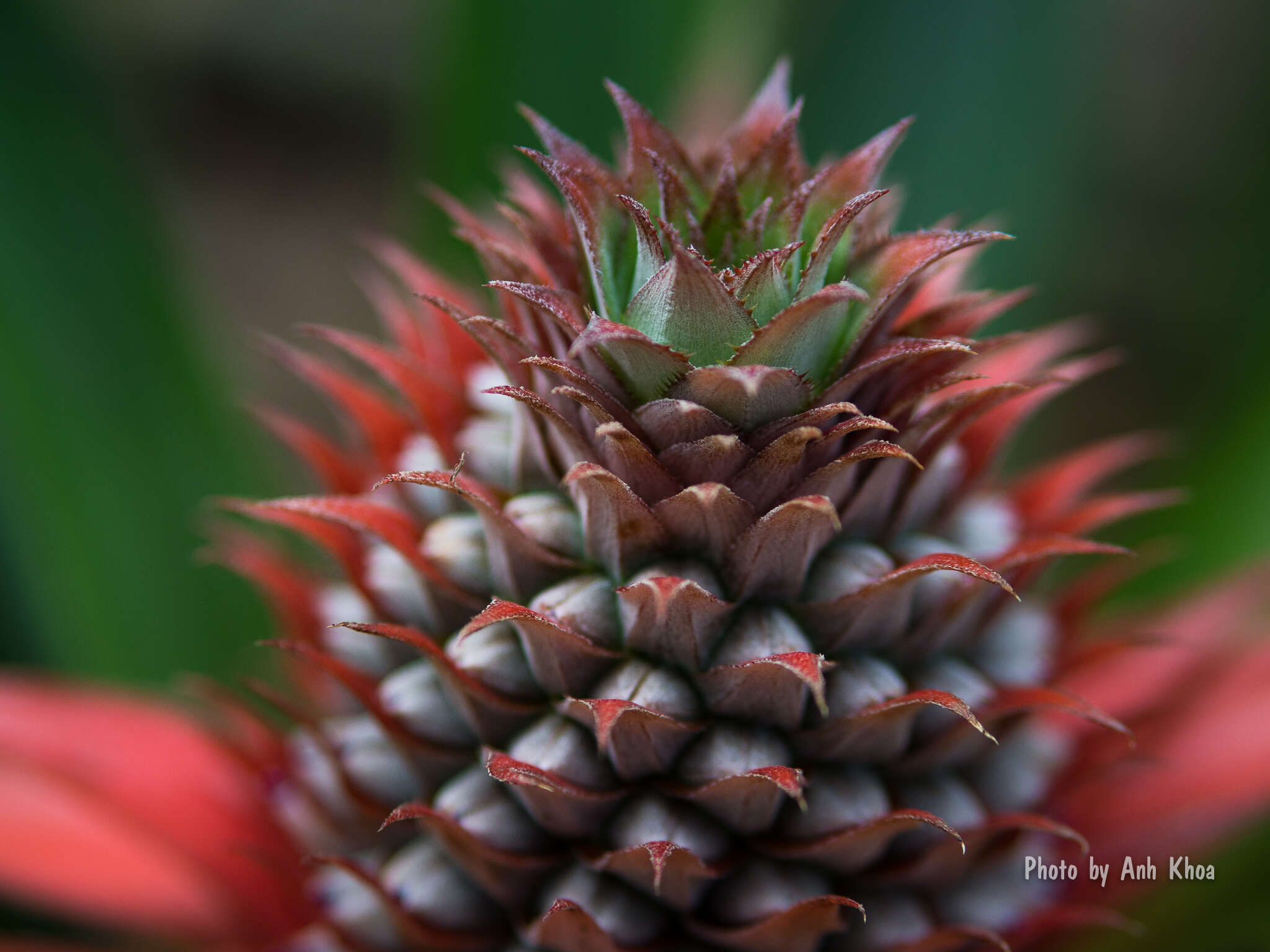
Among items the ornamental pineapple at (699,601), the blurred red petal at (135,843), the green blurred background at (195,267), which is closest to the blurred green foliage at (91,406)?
the green blurred background at (195,267)

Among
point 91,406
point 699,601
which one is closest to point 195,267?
point 91,406

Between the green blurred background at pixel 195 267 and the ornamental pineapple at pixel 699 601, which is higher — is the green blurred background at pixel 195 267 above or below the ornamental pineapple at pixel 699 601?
above

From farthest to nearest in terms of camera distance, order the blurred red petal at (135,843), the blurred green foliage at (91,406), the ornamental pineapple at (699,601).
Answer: the blurred green foliage at (91,406)
the blurred red petal at (135,843)
the ornamental pineapple at (699,601)

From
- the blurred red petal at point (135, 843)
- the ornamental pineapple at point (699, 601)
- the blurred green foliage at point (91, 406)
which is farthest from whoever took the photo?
the blurred green foliage at point (91, 406)

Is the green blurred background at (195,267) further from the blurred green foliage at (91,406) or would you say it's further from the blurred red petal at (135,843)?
the blurred red petal at (135,843)

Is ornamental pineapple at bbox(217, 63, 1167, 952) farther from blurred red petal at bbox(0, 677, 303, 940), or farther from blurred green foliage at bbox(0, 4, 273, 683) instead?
blurred green foliage at bbox(0, 4, 273, 683)

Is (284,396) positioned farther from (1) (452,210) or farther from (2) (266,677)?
(1) (452,210)

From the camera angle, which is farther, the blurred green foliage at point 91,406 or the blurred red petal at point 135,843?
the blurred green foliage at point 91,406

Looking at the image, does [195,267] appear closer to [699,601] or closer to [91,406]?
[91,406]
